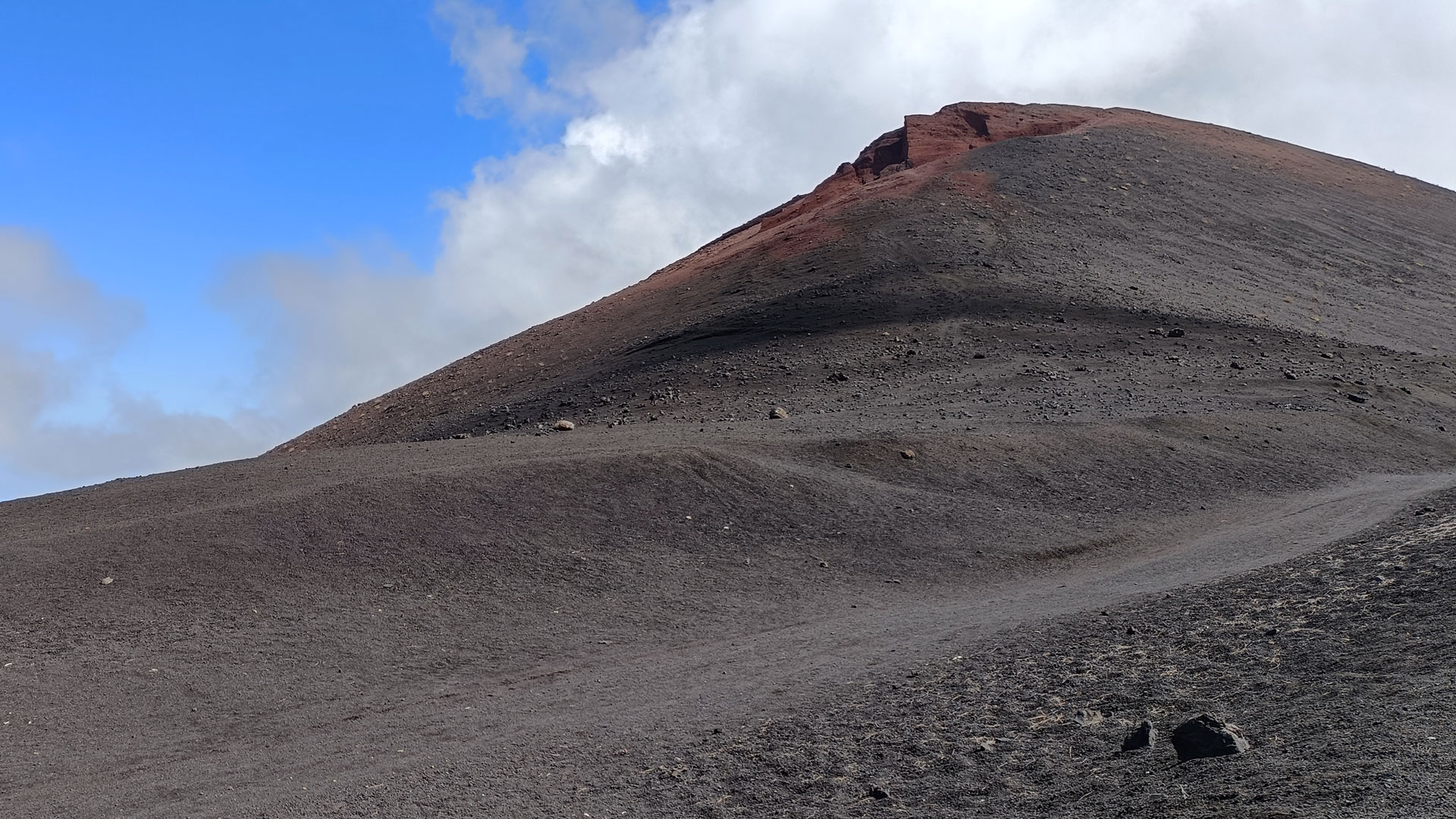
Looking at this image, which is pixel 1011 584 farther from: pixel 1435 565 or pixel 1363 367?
pixel 1363 367

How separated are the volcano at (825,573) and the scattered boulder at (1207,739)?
7 centimetres

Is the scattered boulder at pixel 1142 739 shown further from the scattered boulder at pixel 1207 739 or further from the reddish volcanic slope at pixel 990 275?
the reddish volcanic slope at pixel 990 275

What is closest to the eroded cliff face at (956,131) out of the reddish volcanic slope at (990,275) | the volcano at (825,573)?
the reddish volcanic slope at (990,275)

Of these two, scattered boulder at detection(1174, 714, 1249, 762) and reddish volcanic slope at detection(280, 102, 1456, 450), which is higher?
reddish volcanic slope at detection(280, 102, 1456, 450)

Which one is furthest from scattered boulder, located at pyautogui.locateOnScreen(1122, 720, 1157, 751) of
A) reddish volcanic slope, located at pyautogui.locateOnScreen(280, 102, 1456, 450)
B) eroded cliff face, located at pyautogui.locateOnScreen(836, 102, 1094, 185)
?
eroded cliff face, located at pyautogui.locateOnScreen(836, 102, 1094, 185)

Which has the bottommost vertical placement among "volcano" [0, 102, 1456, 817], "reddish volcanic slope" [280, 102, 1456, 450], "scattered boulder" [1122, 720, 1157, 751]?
"scattered boulder" [1122, 720, 1157, 751]

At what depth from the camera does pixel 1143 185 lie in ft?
111

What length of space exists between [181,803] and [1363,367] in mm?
22549

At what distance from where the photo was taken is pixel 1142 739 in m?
6.60

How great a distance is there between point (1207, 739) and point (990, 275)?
2136 cm

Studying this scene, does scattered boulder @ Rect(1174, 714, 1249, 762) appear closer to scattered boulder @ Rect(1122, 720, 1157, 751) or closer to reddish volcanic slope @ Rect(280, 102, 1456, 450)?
scattered boulder @ Rect(1122, 720, 1157, 751)

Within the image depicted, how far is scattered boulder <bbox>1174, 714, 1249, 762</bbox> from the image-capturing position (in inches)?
238

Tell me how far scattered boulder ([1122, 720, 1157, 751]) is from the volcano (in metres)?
0.14

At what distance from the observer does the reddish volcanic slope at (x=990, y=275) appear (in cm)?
2452
